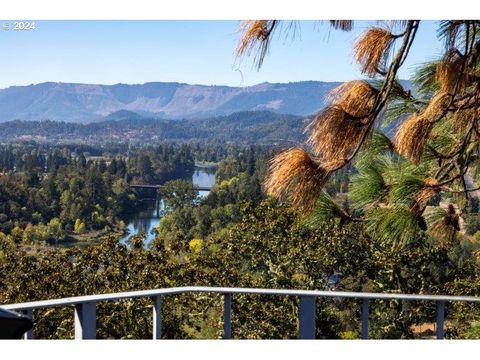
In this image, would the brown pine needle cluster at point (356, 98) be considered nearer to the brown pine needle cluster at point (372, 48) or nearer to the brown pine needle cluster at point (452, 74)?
the brown pine needle cluster at point (372, 48)

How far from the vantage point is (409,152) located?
5.27ft

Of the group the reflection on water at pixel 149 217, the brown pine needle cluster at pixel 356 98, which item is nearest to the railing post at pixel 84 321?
the brown pine needle cluster at pixel 356 98

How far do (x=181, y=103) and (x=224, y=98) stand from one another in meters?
4.31

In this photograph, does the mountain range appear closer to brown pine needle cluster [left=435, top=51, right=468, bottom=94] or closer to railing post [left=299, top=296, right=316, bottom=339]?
brown pine needle cluster [left=435, top=51, right=468, bottom=94]

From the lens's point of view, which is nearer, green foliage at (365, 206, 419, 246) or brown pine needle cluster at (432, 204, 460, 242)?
green foliage at (365, 206, 419, 246)

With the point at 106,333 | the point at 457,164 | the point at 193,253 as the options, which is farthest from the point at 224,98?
the point at 457,164

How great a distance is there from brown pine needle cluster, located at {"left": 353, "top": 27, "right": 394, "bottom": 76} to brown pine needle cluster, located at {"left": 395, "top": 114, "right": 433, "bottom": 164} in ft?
0.57

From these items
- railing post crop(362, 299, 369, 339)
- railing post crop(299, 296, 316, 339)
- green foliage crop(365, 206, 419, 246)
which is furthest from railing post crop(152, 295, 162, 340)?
green foliage crop(365, 206, 419, 246)

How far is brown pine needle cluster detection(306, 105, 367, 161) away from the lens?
1.54m

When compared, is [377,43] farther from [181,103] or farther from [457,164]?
[181,103]

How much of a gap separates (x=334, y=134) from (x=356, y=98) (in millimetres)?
183

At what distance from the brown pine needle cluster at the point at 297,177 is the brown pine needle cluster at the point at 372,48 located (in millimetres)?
295

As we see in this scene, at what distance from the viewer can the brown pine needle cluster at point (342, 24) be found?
1.68 m

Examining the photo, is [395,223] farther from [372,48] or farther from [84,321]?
[84,321]
